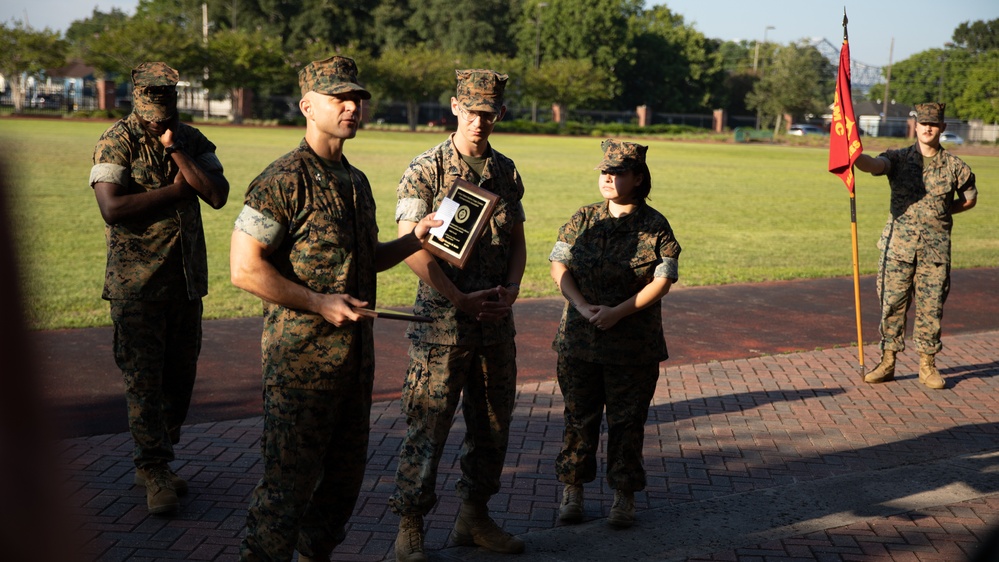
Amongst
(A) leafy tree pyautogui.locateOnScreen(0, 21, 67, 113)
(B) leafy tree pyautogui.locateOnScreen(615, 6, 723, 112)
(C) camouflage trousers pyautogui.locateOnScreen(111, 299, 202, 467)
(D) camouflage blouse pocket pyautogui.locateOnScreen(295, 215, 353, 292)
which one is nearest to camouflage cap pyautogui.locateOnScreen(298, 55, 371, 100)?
(D) camouflage blouse pocket pyautogui.locateOnScreen(295, 215, 353, 292)

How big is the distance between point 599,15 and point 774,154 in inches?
1660

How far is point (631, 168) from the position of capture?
4770 millimetres

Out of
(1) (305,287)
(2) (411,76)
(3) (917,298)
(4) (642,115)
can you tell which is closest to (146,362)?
(1) (305,287)

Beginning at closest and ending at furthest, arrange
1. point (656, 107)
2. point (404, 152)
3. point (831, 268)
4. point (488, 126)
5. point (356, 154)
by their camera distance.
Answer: point (488, 126) < point (831, 268) < point (356, 154) < point (404, 152) < point (656, 107)

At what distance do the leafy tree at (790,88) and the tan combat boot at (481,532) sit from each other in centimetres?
8920

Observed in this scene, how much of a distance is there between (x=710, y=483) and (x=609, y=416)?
1.01 meters

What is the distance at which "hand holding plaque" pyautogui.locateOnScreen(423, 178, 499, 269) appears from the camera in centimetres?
404

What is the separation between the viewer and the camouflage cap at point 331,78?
353 cm

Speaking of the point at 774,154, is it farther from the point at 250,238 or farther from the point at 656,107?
the point at 250,238

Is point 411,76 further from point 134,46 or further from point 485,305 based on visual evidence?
point 485,305

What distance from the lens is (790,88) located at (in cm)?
8775

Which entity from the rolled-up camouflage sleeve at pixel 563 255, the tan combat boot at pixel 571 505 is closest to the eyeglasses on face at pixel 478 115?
the rolled-up camouflage sleeve at pixel 563 255

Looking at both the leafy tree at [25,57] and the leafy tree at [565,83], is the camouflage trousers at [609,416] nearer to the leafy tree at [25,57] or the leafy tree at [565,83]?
the leafy tree at [25,57]

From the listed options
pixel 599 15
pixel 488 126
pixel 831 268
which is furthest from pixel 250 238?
pixel 599 15
